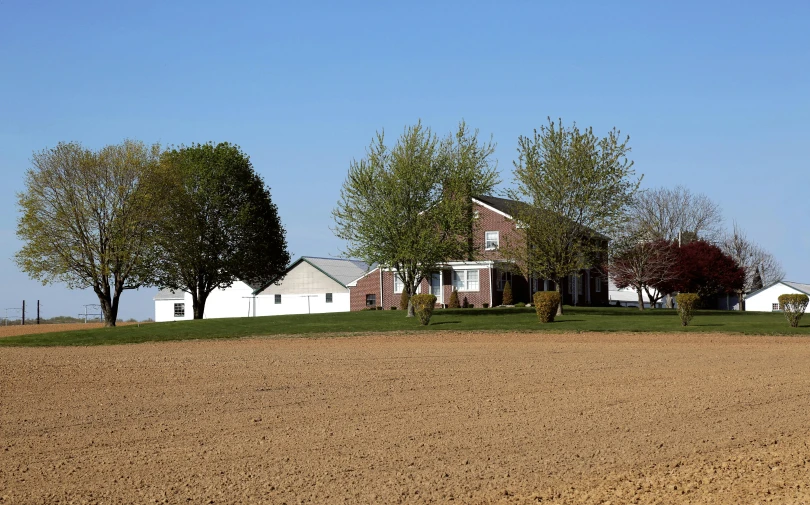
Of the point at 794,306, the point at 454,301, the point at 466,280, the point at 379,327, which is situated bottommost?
the point at 379,327

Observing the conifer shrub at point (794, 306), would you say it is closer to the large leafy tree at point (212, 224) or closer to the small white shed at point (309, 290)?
the large leafy tree at point (212, 224)

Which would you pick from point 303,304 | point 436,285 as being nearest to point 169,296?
point 303,304

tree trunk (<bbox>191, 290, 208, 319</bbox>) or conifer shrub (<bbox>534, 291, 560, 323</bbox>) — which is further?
tree trunk (<bbox>191, 290, 208, 319</bbox>)

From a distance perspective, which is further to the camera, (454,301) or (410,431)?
(454,301)

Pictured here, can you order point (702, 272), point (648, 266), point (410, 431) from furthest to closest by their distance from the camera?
point (702, 272), point (648, 266), point (410, 431)

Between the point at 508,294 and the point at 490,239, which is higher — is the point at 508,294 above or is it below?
below

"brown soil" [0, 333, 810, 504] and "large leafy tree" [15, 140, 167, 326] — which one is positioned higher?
"large leafy tree" [15, 140, 167, 326]

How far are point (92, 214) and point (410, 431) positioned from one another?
142ft

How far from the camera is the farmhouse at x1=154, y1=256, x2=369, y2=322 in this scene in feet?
233

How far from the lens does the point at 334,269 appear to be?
7388 centimetres

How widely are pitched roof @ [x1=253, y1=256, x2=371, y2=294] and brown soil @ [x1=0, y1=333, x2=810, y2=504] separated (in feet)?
154

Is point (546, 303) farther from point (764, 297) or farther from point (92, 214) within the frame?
point (764, 297)

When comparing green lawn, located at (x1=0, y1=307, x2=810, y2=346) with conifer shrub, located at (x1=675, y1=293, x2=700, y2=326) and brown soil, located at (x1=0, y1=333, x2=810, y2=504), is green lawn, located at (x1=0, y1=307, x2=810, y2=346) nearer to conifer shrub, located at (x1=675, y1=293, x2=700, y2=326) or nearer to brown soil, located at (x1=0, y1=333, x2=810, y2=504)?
conifer shrub, located at (x1=675, y1=293, x2=700, y2=326)

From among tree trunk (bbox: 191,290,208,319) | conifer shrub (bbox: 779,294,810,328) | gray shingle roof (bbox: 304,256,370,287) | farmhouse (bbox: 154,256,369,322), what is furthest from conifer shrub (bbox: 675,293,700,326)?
farmhouse (bbox: 154,256,369,322)
